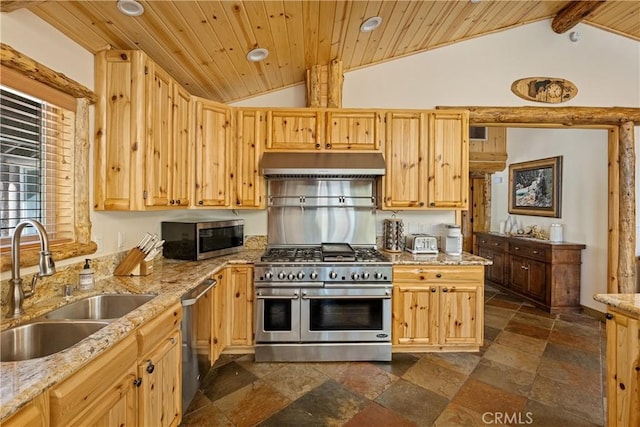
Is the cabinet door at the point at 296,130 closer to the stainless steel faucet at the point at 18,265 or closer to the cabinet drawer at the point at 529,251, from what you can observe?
the stainless steel faucet at the point at 18,265

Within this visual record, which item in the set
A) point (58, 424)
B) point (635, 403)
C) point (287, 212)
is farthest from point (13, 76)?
point (635, 403)

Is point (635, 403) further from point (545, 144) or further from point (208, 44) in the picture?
point (545, 144)

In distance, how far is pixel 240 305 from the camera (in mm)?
2865

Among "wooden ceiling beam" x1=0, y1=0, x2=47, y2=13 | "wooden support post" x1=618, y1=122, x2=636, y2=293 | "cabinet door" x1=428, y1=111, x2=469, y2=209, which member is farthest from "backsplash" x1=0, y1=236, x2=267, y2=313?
"wooden support post" x1=618, y1=122, x2=636, y2=293

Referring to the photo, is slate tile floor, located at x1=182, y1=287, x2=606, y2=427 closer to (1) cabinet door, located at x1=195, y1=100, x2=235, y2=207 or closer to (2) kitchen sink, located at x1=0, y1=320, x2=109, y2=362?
(2) kitchen sink, located at x1=0, y1=320, x2=109, y2=362

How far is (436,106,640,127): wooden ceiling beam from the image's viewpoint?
139 inches

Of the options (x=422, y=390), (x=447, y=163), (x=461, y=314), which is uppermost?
(x=447, y=163)

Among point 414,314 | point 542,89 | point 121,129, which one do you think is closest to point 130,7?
point 121,129

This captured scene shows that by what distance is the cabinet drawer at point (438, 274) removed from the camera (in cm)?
286

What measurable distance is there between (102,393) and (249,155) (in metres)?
2.33

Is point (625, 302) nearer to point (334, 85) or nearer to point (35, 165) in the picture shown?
point (334, 85)

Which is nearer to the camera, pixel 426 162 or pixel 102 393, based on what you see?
pixel 102 393

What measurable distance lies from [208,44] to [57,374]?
2.36m

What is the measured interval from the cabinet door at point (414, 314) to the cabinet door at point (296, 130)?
1706mm
